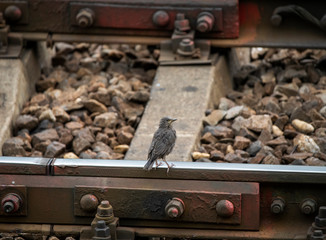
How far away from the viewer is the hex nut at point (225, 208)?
368cm

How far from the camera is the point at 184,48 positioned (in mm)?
6914

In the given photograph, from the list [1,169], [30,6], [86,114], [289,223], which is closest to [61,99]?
[86,114]

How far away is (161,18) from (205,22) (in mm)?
408

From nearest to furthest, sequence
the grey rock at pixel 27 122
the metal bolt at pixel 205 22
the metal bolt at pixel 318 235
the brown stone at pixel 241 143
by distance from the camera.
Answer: the metal bolt at pixel 318 235 → the brown stone at pixel 241 143 → the grey rock at pixel 27 122 → the metal bolt at pixel 205 22

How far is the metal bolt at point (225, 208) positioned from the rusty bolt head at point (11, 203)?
3.25 ft

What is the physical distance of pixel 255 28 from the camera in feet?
23.5

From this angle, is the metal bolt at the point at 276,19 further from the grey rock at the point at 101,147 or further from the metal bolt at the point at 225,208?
the metal bolt at the point at 225,208

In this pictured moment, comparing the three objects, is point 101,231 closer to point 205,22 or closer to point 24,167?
point 24,167

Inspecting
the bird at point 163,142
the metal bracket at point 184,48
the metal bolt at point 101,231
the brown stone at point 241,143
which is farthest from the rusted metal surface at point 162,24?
the metal bolt at point 101,231

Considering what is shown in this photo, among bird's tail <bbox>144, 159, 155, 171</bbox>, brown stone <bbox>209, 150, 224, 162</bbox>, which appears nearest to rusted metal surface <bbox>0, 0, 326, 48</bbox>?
brown stone <bbox>209, 150, 224, 162</bbox>

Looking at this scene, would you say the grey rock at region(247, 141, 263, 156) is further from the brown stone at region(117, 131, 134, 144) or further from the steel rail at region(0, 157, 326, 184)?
the steel rail at region(0, 157, 326, 184)

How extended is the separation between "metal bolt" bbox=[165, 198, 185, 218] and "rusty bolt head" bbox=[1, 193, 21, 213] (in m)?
0.74

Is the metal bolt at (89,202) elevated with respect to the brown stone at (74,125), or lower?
lower

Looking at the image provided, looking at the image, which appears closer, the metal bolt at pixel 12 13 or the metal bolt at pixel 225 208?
the metal bolt at pixel 225 208
